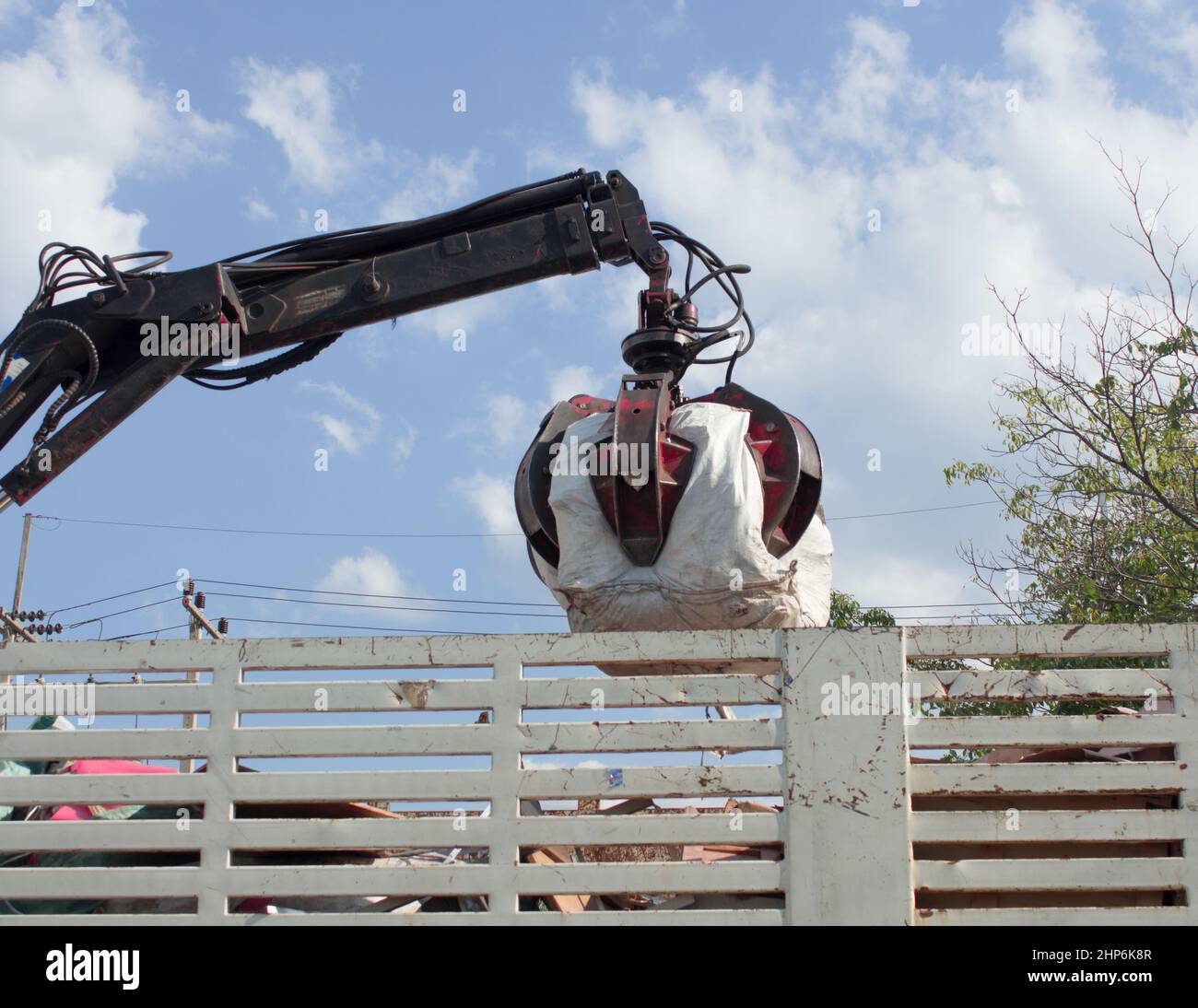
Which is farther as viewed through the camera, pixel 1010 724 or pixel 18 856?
pixel 18 856

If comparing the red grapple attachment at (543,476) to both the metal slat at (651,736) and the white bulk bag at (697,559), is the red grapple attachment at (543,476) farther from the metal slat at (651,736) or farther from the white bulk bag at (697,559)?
the metal slat at (651,736)

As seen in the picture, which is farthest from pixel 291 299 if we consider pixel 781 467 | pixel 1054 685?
pixel 1054 685

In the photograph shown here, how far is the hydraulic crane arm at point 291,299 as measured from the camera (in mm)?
6105

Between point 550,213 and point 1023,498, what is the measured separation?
7.48 metres

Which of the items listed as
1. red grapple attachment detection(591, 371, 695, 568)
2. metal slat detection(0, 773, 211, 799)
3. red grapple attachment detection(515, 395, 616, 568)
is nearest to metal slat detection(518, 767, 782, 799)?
metal slat detection(0, 773, 211, 799)

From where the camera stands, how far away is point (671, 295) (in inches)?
242

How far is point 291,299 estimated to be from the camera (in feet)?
21.1

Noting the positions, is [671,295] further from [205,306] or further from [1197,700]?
[1197,700]

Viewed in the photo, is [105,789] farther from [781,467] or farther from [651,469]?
[781,467]

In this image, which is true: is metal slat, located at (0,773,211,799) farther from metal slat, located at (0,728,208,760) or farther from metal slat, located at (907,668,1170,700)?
metal slat, located at (907,668,1170,700)

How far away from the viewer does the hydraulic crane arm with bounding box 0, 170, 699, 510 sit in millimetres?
6105

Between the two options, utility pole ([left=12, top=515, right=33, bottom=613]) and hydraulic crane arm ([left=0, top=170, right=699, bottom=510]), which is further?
utility pole ([left=12, top=515, right=33, bottom=613])
